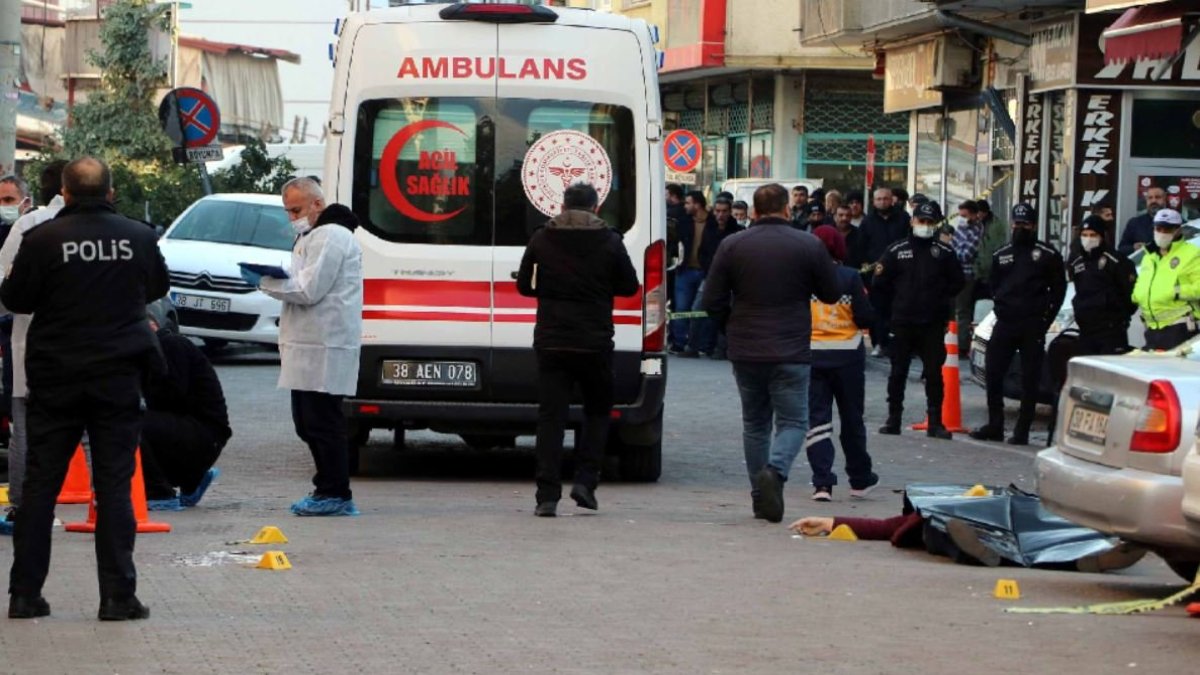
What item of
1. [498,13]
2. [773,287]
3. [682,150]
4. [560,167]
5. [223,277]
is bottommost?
[223,277]

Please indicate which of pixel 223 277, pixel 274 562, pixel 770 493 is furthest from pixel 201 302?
pixel 274 562

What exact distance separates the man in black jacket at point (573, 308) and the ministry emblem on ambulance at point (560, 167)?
133cm

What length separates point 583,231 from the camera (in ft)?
39.5

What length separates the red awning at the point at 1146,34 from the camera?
2195 cm

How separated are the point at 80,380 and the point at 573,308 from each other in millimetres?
4052

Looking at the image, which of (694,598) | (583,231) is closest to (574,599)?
(694,598)

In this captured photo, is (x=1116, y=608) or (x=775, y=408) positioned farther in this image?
(x=775, y=408)

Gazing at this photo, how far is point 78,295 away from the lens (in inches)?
328

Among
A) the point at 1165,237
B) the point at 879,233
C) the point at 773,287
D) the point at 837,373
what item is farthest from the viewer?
the point at 879,233

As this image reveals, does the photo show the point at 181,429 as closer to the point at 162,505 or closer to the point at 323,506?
the point at 162,505

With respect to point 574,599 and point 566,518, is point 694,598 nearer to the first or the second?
point 574,599

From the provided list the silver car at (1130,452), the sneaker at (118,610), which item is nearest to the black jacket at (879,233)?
the silver car at (1130,452)

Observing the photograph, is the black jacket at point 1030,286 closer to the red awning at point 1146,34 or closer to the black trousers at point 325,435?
the red awning at point 1146,34

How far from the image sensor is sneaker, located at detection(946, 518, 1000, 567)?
10492mm
